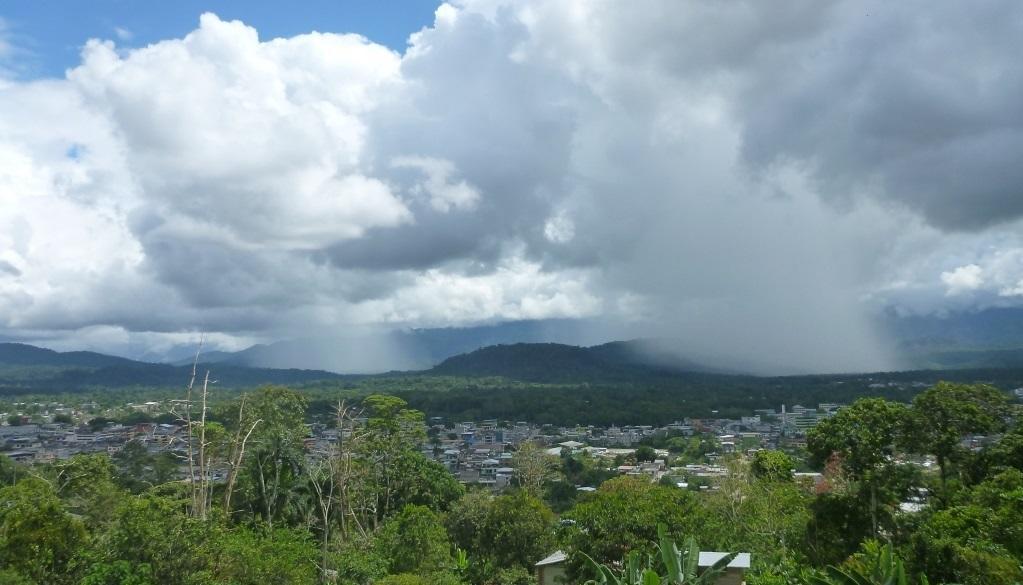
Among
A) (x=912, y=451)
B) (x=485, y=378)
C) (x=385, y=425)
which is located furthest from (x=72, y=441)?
(x=485, y=378)

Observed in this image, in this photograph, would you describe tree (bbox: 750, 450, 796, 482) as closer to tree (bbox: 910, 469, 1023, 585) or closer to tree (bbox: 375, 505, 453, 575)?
tree (bbox: 375, 505, 453, 575)

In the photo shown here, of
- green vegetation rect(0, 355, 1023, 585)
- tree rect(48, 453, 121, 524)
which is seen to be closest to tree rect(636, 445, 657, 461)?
green vegetation rect(0, 355, 1023, 585)

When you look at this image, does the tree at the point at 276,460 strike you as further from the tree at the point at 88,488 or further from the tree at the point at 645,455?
the tree at the point at 645,455

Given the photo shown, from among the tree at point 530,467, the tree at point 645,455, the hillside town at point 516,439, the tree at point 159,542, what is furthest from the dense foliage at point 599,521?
the tree at point 645,455

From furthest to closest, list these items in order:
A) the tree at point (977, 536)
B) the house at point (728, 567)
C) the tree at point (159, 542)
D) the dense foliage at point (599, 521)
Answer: the house at point (728, 567)
the tree at point (159, 542)
the dense foliage at point (599, 521)
the tree at point (977, 536)

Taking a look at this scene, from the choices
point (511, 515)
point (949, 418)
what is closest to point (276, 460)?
point (511, 515)
